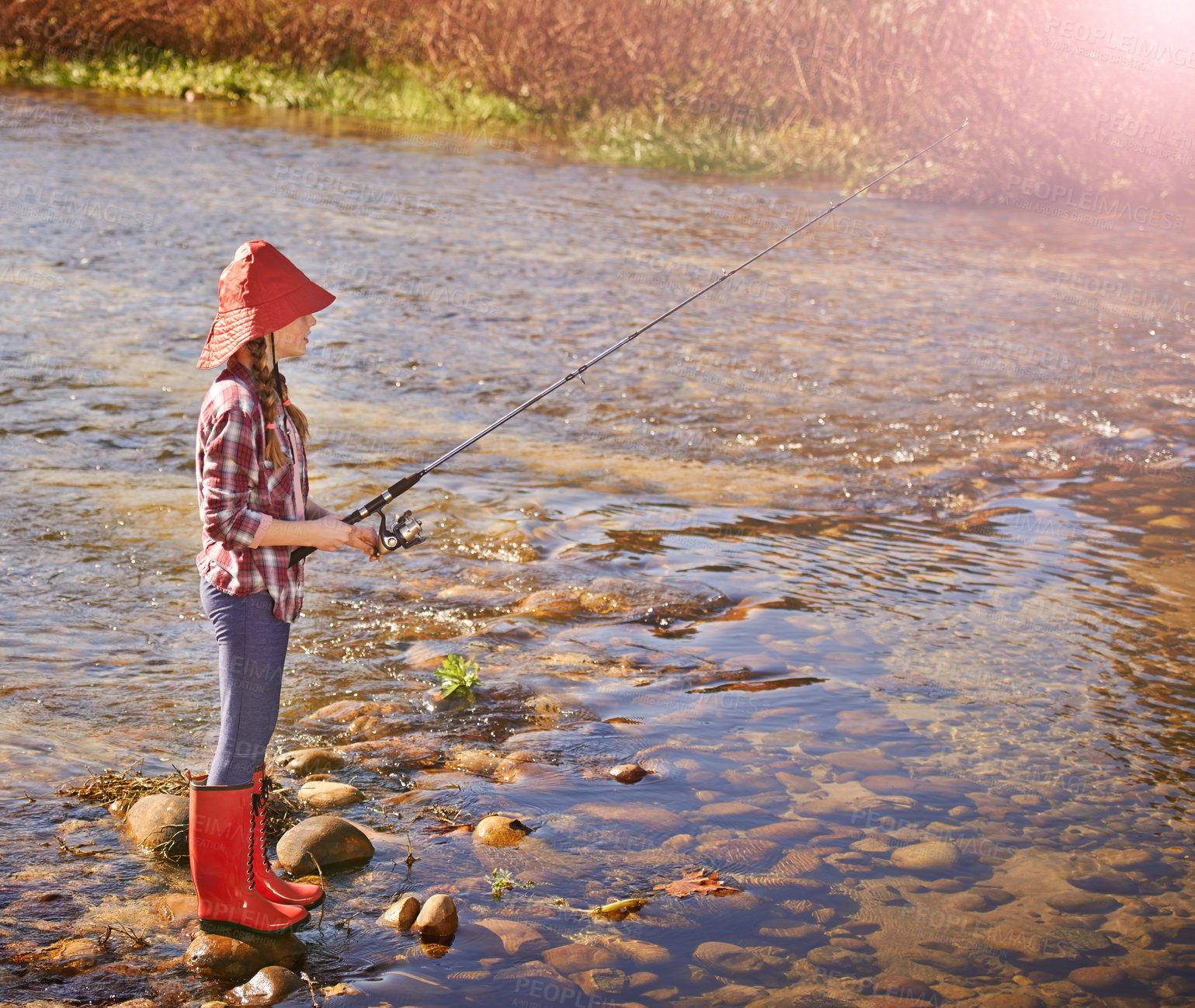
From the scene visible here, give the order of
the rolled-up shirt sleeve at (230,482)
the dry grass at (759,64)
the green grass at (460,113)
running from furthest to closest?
1. the green grass at (460,113)
2. the dry grass at (759,64)
3. the rolled-up shirt sleeve at (230,482)

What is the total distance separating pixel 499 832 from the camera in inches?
139

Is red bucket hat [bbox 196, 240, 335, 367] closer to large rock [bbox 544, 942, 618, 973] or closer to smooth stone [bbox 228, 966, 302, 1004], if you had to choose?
smooth stone [bbox 228, 966, 302, 1004]

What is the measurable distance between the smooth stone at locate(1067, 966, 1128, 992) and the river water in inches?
0.5

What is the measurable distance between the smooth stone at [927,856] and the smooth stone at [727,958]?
25.5 inches

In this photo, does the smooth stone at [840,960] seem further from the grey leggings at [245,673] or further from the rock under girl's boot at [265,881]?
the grey leggings at [245,673]

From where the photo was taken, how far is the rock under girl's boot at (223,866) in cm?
297

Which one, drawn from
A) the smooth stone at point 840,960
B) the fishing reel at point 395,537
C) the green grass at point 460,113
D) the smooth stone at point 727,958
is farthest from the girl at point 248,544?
the green grass at point 460,113

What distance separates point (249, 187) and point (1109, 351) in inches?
373

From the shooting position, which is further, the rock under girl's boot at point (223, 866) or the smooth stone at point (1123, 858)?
the smooth stone at point (1123, 858)

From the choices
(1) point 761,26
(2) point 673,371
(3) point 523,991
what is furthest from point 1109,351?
(1) point 761,26

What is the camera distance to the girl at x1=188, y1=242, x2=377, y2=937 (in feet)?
9.29

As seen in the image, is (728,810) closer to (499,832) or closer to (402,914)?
(499,832)

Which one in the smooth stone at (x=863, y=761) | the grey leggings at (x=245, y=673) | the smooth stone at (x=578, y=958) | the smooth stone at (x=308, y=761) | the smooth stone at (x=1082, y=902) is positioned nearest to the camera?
the grey leggings at (x=245, y=673)

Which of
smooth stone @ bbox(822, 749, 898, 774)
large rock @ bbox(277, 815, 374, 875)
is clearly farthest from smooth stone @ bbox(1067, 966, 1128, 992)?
large rock @ bbox(277, 815, 374, 875)
